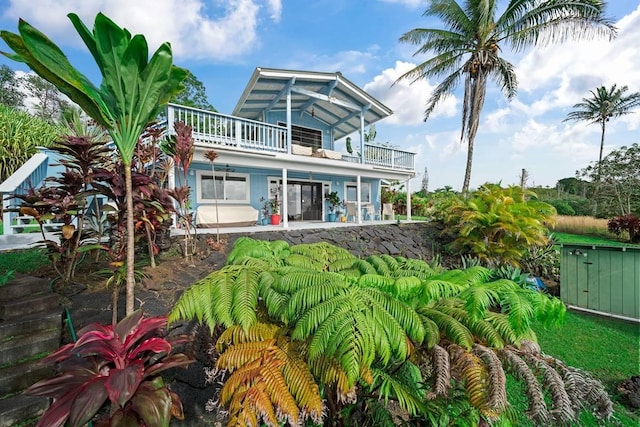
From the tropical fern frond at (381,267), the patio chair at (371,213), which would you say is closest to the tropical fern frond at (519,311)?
the tropical fern frond at (381,267)

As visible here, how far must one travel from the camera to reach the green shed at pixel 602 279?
511 cm

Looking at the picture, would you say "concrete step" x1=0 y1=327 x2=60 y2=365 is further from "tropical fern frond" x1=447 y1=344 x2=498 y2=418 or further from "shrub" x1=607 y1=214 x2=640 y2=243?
"shrub" x1=607 y1=214 x2=640 y2=243

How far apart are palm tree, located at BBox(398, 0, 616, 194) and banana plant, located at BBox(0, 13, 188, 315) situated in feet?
38.6

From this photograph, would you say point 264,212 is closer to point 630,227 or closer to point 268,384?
point 268,384

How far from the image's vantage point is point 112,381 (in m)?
1.34

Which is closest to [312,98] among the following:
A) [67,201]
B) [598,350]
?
[67,201]

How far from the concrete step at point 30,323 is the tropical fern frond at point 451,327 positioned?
11.0ft

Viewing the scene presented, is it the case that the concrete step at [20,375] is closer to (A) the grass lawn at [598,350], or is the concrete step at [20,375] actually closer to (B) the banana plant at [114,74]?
(B) the banana plant at [114,74]

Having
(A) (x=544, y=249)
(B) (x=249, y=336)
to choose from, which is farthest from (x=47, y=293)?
(A) (x=544, y=249)

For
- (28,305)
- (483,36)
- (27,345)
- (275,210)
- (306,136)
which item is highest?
(483,36)

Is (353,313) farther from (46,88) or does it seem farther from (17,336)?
(46,88)

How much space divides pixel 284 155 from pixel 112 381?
806cm

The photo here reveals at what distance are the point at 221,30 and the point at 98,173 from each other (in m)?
6.17

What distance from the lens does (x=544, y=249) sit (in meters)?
8.02
